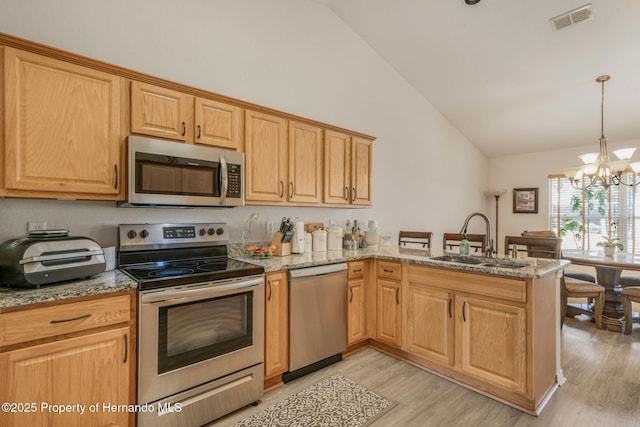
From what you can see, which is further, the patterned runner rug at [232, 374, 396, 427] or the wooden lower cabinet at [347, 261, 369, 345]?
the wooden lower cabinet at [347, 261, 369, 345]

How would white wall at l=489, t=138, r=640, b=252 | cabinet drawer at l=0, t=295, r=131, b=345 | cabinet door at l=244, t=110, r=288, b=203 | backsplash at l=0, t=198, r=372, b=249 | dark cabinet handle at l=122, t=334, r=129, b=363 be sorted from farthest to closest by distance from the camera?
white wall at l=489, t=138, r=640, b=252, cabinet door at l=244, t=110, r=288, b=203, backsplash at l=0, t=198, r=372, b=249, dark cabinet handle at l=122, t=334, r=129, b=363, cabinet drawer at l=0, t=295, r=131, b=345

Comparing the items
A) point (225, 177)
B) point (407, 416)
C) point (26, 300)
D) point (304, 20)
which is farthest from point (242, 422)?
point (304, 20)

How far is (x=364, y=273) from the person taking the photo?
9.76 ft

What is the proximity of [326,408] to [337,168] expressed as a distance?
216 cm

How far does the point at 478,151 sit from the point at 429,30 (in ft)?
10.9

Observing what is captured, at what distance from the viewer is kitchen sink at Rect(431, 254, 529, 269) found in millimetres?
2330

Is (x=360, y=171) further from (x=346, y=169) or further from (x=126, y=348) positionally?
(x=126, y=348)

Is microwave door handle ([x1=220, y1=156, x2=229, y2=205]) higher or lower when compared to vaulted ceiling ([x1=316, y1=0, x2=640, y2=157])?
lower

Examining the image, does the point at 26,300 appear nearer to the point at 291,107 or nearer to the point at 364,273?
the point at 364,273

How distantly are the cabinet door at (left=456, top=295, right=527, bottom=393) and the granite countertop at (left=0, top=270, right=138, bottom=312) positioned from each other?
2223 millimetres

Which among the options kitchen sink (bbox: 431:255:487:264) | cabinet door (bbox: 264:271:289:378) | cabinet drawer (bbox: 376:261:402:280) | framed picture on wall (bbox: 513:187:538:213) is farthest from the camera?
framed picture on wall (bbox: 513:187:538:213)

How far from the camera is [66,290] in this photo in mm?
1524

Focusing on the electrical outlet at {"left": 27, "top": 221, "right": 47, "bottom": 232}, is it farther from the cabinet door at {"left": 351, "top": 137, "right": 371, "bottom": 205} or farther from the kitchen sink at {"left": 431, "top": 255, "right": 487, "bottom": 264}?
the kitchen sink at {"left": 431, "top": 255, "right": 487, "bottom": 264}

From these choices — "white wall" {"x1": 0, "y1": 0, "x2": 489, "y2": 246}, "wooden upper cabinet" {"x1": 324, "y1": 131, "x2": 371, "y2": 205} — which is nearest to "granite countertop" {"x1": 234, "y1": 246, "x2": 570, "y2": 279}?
"white wall" {"x1": 0, "y1": 0, "x2": 489, "y2": 246}
